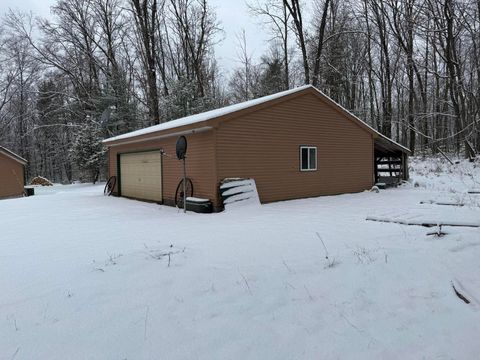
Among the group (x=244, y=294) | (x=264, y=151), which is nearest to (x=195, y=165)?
(x=264, y=151)

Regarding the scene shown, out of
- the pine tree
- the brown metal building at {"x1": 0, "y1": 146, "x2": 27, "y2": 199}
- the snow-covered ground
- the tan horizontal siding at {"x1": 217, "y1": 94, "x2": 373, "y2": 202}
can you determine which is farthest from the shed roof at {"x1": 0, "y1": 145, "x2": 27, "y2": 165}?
the tan horizontal siding at {"x1": 217, "y1": 94, "x2": 373, "y2": 202}

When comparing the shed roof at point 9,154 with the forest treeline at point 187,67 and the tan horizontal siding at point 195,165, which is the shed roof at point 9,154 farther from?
the tan horizontal siding at point 195,165

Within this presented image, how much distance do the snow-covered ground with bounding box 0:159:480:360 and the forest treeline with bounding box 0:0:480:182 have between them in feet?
58.9

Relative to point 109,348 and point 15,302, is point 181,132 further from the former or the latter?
point 109,348

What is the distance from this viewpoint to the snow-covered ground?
2.78 metres

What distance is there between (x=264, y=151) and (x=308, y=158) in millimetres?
2111

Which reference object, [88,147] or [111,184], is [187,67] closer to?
[88,147]

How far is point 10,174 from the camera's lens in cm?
2252

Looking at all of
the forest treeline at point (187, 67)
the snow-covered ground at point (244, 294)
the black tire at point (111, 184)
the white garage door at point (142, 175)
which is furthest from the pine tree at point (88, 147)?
the snow-covered ground at point (244, 294)

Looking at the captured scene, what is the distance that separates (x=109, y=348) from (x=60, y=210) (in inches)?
351

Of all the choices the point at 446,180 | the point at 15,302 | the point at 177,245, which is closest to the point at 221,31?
the point at 446,180

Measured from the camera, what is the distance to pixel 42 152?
36.0 metres

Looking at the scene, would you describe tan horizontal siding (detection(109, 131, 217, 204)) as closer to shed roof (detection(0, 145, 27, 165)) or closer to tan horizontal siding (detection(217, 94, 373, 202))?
tan horizontal siding (detection(217, 94, 373, 202))

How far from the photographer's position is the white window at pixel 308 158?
466 inches
